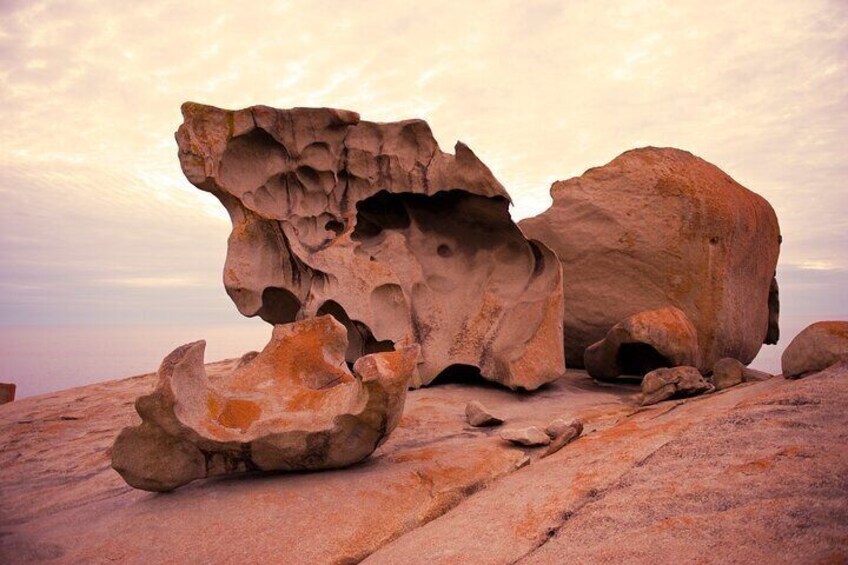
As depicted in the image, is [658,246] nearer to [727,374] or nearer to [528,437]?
[727,374]

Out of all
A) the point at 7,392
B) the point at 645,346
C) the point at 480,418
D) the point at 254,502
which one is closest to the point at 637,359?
the point at 645,346

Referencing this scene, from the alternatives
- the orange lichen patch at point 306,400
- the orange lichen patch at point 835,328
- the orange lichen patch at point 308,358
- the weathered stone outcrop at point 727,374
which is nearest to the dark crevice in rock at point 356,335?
the orange lichen patch at point 308,358

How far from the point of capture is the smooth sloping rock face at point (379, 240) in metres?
5.63

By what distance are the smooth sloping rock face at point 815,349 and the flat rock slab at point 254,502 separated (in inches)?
44.9

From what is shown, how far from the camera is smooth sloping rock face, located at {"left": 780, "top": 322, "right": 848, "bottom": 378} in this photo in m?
3.73

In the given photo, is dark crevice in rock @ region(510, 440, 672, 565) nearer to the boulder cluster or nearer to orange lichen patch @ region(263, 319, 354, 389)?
orange lichen patch @ region(263, 319, 354, 389)

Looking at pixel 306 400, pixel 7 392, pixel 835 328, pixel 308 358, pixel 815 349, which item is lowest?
pixel 7 392

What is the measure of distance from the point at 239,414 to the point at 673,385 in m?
3.26

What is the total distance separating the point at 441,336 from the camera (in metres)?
6.09

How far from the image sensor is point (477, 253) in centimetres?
649

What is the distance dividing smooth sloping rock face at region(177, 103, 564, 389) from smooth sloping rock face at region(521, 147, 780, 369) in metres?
0.92

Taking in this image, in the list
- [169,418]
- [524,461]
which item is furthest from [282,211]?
[524,461]

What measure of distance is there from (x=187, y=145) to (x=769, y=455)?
4915mm

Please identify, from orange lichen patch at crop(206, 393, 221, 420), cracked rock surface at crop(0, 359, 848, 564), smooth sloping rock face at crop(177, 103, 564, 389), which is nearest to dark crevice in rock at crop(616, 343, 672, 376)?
smooth sloping rock face at crop(177, 103, 564, 389)
